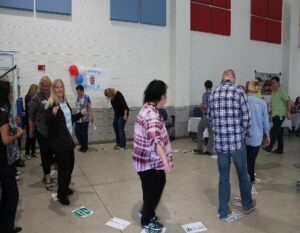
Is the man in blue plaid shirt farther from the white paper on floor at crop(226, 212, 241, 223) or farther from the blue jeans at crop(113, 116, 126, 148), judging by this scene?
the blue jeans at crop(113, 116, 126, 148)

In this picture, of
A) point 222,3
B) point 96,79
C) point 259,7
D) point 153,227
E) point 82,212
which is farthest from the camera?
point 259,7

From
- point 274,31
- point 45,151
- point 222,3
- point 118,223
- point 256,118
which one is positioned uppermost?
point 222,3

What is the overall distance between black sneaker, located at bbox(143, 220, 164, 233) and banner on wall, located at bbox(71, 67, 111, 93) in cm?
473

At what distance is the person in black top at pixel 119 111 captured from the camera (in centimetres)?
673

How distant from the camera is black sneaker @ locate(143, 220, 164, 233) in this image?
9.52ft

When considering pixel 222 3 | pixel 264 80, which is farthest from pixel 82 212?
pixel 264 80

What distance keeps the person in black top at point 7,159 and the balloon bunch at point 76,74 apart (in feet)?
14.6

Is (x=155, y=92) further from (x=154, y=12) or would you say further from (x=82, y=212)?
(x=154, y=12)

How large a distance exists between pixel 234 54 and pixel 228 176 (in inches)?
269

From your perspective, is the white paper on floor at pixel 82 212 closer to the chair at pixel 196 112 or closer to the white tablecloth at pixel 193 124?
the white tablecloth at pixel 193 124

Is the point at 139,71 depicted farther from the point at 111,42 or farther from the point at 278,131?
the point at 278,131

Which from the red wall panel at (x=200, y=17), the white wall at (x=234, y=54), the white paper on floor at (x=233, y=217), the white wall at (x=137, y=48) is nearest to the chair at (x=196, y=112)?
the white wall at (x=137, y=48)

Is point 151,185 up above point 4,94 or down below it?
below

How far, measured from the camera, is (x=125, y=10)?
7520mm
